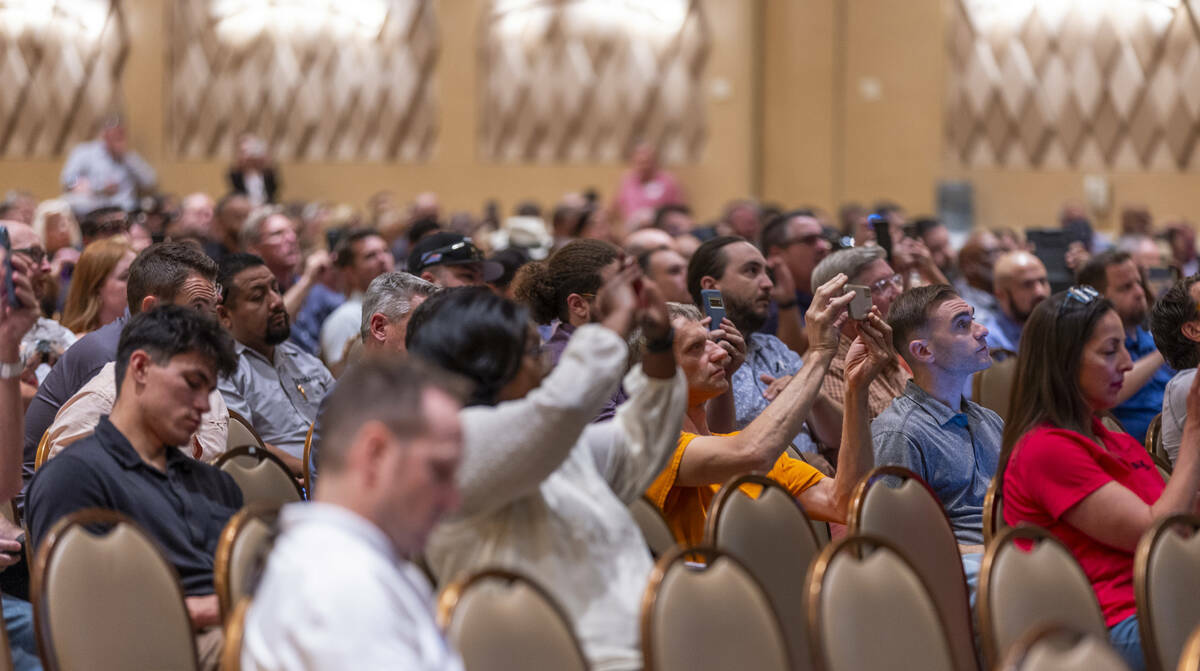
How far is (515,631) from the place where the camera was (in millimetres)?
2104

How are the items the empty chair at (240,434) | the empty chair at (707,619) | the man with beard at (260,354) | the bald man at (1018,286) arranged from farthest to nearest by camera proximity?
the bald man at (1018,286) < the man with beard at (260,354) < the empty chair at (240,434) < the empty chair at (707,619)

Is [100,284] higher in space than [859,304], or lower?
lower

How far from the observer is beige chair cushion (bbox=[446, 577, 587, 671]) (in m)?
2.09

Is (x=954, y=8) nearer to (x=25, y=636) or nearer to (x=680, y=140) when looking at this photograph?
(x=680, y=140)

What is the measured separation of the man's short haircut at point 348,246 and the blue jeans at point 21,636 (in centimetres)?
311

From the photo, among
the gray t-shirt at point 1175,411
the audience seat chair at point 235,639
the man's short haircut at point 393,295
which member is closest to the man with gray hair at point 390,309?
the man's short haircut at point 393,295

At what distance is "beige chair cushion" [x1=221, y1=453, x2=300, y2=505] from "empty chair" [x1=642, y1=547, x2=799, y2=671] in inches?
47.9

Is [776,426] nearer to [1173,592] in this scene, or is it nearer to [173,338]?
[1173,592]

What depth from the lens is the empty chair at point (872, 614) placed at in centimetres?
232

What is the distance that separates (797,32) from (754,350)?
802 cm

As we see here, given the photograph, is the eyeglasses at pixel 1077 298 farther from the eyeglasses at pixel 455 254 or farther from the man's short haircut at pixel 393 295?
the eyeglasses at pixel 455 254

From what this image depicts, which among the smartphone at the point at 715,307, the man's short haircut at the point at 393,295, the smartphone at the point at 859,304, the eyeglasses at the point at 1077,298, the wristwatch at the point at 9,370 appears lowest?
the wristwatch at the point at 9,370

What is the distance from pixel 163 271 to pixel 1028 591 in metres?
2.49

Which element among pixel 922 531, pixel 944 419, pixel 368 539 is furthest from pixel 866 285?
pixel 368 539
